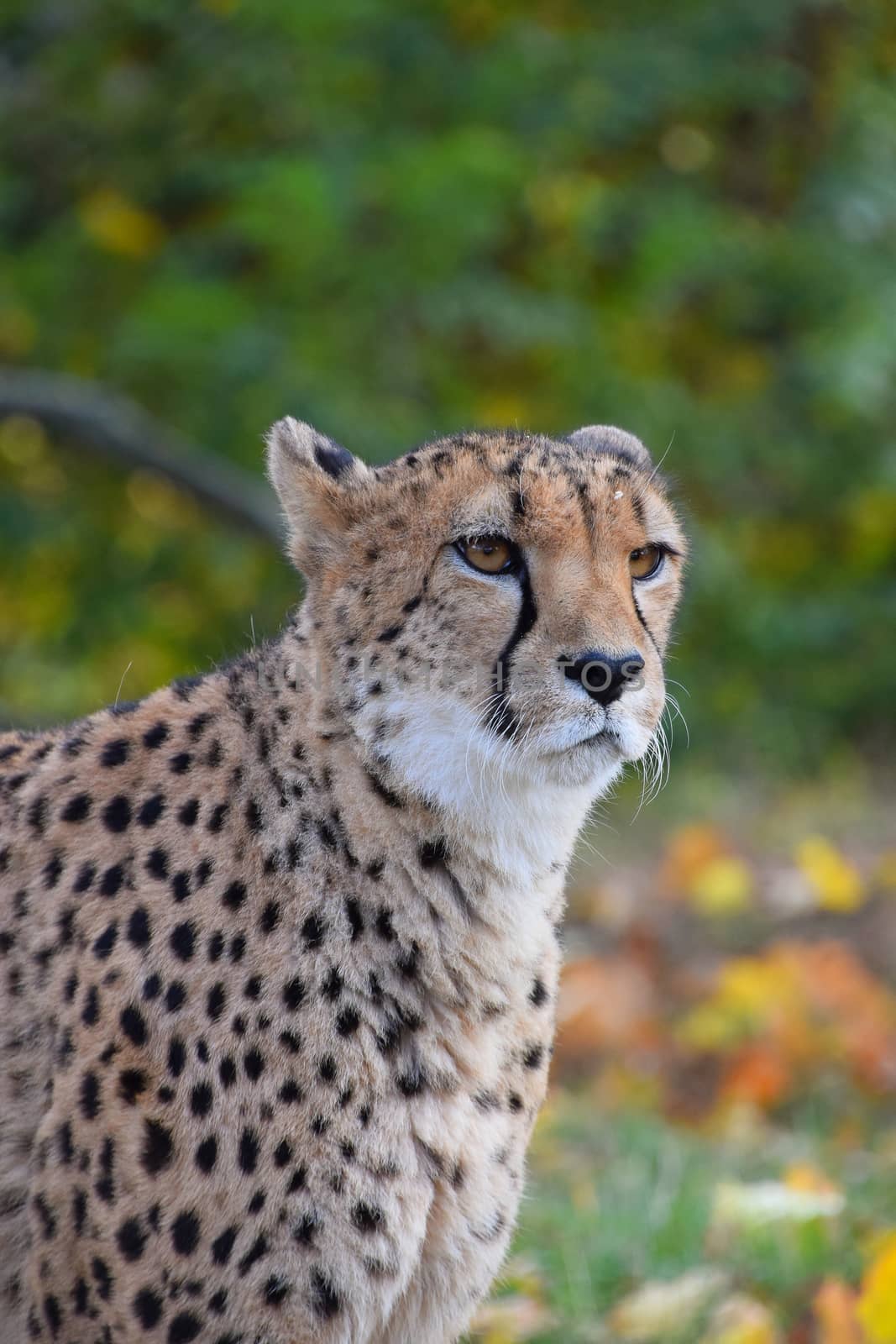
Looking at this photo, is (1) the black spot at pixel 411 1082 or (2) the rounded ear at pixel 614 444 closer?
(1) the black spot at pixel 411 1082

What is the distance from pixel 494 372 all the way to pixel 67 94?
2.56 meters

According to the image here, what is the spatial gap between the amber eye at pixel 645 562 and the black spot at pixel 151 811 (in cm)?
86

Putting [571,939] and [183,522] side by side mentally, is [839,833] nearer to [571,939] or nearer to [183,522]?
[571,939]

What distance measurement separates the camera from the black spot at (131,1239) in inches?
104

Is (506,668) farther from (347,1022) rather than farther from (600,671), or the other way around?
(347,1022)

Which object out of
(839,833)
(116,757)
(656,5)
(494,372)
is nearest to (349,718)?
(116,757)

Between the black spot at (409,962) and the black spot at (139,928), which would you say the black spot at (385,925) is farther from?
the black spot at (139,928)

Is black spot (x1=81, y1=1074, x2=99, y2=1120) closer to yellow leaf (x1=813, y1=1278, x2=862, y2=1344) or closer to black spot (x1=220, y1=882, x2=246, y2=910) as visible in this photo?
black spot (x1=220, y1=882, x2=246, y2=910)

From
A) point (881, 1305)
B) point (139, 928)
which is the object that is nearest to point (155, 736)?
point (139, 928)

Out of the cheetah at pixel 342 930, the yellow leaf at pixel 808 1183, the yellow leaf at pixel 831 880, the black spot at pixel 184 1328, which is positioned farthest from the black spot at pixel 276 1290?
the yellow leaf at pixel 831 880

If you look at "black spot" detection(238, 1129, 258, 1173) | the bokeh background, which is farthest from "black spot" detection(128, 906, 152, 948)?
the bokeh background

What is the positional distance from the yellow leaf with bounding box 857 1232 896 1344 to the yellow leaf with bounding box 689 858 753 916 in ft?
11.3

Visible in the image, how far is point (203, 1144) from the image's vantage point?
2670 millimetres

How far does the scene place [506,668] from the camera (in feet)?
8.86
